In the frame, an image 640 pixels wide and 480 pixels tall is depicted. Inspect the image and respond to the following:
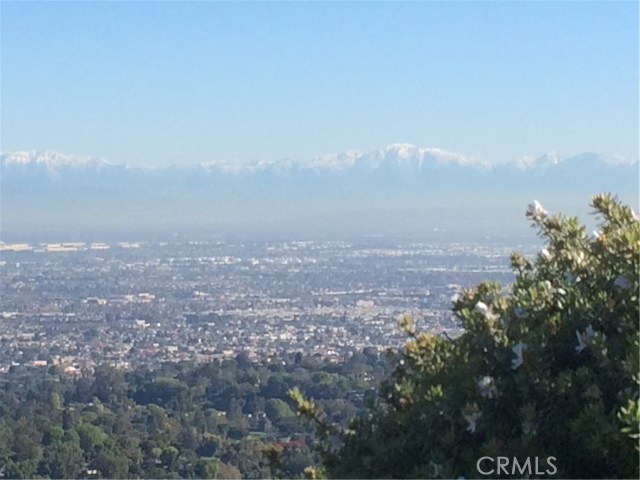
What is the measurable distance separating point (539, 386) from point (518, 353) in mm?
111

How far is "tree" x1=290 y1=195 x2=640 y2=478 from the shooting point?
109 inches

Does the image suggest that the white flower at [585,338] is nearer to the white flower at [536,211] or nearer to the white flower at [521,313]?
the white flower at [521,313]

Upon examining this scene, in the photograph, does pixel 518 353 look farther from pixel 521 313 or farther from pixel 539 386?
pixel 521 313

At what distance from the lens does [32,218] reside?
77062mm

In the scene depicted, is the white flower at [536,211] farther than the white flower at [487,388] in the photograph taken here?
Yes

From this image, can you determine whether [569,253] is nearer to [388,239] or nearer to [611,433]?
[611,433]

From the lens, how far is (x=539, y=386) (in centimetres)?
289

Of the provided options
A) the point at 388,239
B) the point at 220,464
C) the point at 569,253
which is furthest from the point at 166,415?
the point at 388,239

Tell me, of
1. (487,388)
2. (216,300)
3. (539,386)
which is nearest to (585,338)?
(539,386)

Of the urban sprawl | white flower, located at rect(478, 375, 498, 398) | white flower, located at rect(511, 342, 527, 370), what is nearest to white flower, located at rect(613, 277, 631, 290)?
white flower, located at rect(511, 342, 527, 370)

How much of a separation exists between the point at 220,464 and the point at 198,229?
239 feet

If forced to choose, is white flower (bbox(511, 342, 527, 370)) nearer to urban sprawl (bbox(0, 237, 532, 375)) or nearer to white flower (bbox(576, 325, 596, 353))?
white flower (bbox(576, 325, 596, 353))

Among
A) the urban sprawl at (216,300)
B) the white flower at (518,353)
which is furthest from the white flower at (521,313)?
the urban sprawl at (216,300)

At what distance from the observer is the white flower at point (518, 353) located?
2918 millimetres
